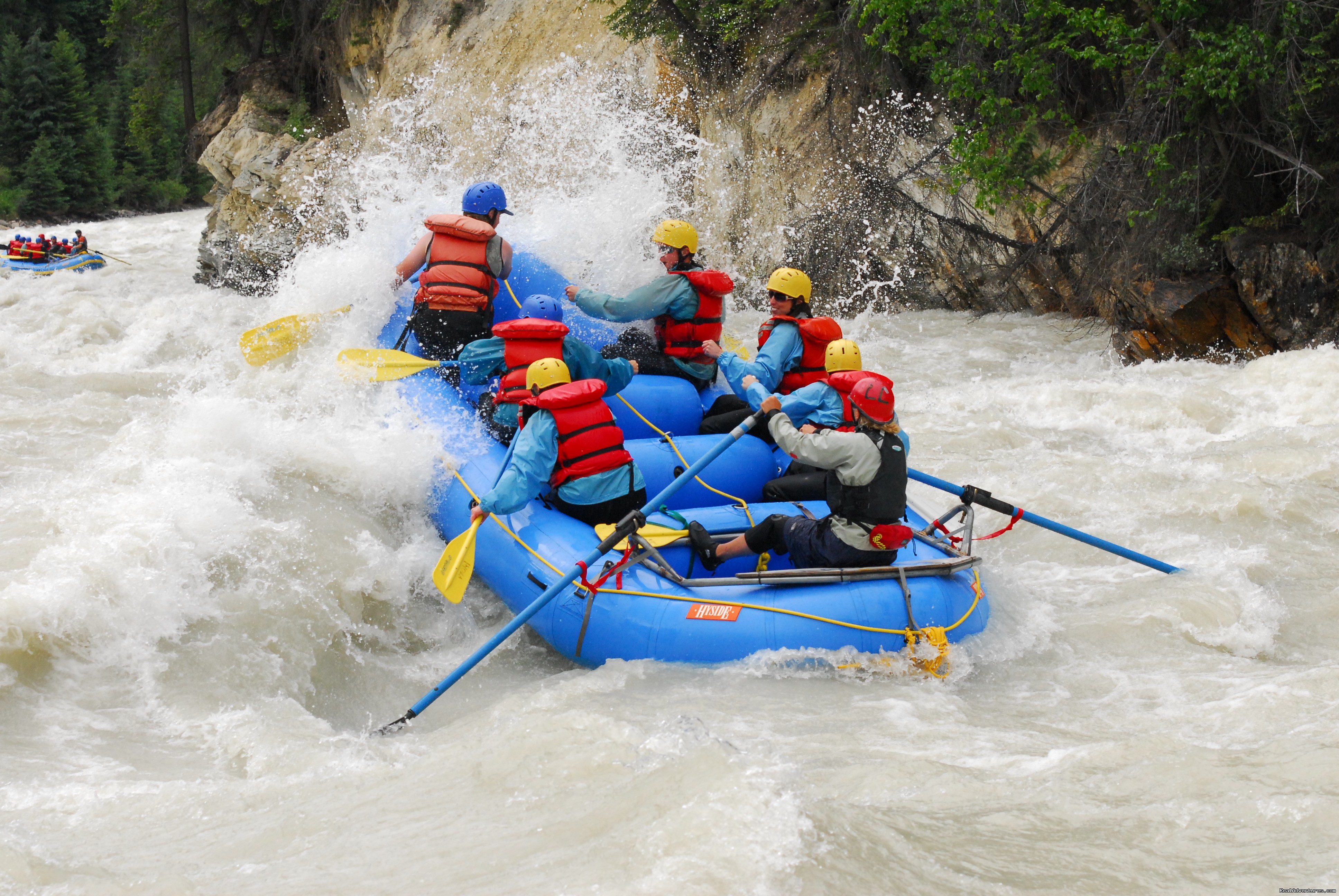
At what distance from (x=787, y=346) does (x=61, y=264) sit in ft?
52.1

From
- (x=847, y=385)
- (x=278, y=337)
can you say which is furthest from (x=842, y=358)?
(x=278, y=337)

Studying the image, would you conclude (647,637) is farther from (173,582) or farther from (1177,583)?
(1177,583)

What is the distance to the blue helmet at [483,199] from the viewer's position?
590cm

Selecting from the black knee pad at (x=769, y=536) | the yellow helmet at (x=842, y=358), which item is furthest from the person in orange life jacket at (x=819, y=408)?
the black knee pad at (x=769, y=536)

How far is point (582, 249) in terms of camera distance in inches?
266

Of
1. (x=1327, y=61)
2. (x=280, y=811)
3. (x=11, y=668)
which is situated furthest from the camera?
(x=1327, y=61)

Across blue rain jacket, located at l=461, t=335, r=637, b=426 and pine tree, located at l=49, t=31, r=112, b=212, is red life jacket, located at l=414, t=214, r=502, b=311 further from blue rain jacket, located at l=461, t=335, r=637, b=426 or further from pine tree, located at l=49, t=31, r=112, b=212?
pine tree, located at l=49, t=31, r=112, b=212

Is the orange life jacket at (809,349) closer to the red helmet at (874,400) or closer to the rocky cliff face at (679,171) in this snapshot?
the red helmet at (874,400)

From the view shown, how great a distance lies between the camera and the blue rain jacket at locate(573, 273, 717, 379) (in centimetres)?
547

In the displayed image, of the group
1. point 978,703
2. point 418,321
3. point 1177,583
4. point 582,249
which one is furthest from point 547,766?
point 582,249

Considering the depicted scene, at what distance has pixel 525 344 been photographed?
4926 mm

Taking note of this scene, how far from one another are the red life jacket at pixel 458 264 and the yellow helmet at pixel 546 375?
1.59 m

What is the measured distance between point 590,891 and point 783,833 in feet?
1.59

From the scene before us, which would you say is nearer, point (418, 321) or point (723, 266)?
point (418, 321)
